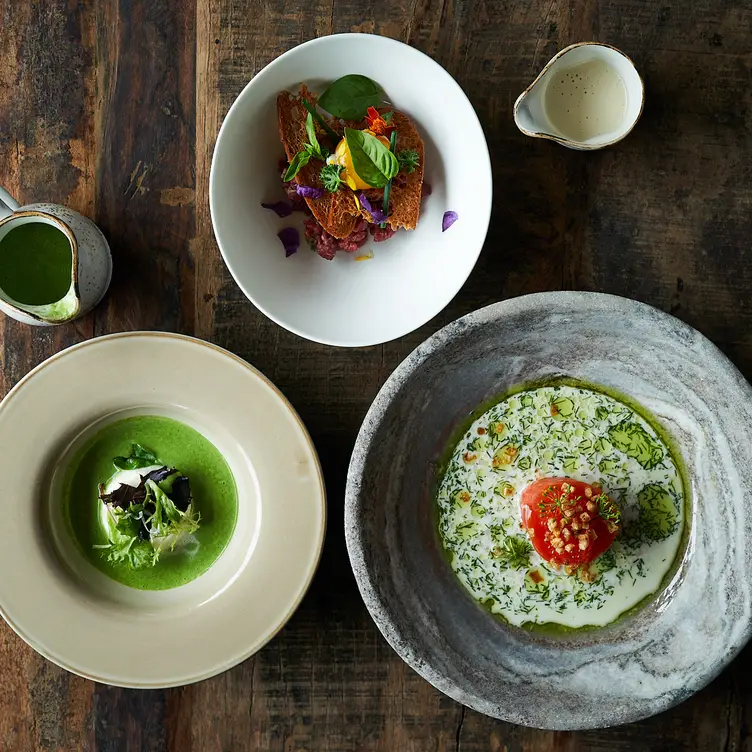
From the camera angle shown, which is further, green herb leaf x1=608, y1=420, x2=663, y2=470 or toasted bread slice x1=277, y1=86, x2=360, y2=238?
green herb leaf x1=608, y1=420, x2=663, y2=470

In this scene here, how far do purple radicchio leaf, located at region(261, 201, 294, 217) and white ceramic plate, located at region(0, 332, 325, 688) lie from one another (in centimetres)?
28

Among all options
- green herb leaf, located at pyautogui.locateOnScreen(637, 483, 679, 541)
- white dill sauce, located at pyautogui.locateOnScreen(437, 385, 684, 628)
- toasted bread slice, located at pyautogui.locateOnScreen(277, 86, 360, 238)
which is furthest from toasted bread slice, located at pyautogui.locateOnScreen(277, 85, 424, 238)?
green herb leaf, located at pyautogui.locateOnScreen(637, 483, 679, 541)

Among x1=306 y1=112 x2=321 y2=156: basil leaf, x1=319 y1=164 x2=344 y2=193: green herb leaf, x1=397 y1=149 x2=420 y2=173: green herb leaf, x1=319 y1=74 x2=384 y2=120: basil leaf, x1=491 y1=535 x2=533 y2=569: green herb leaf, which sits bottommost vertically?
x1=491 y1=535 x2=533 y2=569: green herb leaf

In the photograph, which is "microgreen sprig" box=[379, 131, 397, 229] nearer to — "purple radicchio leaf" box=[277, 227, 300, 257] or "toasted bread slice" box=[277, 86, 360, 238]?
"toasted bread slice" box=[277, 86, 360, 238]

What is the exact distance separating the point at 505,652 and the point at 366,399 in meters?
0.54

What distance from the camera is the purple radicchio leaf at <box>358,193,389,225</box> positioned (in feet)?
4.10

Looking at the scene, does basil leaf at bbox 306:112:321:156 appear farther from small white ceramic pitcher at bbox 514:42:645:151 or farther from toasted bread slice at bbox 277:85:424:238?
small white ceramic pitcher at bbox 514:42:645:151

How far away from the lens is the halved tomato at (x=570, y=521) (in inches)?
49.8

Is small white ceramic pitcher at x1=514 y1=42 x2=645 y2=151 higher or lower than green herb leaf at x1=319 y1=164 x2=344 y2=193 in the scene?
higher

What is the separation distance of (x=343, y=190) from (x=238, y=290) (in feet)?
0.95

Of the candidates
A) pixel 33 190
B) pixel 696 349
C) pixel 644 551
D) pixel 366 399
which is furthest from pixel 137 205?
pixel 644 551

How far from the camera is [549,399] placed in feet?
4.55

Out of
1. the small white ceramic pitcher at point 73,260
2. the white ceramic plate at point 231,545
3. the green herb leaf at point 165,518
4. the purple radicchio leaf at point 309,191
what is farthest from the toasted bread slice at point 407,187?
the green herb leaf at point 165,518

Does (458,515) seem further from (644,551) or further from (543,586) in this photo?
(644,551)
